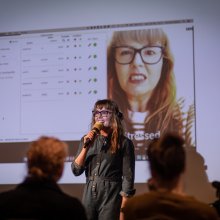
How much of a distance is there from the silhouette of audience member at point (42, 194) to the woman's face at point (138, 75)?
5.58 feet

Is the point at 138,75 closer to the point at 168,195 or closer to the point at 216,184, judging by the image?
the point at 216,184

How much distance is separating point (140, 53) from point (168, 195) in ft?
6.74

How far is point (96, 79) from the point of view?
3.70 meters

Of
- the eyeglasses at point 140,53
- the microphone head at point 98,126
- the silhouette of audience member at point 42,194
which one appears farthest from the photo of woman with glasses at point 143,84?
the silhouette of audience member at point 42,194

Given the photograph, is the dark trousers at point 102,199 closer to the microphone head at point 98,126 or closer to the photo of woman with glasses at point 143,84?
the microphone head at point 98,126

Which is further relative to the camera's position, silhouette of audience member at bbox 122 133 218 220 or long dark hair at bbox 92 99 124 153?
long dark hair at bbox 92 99 124 153

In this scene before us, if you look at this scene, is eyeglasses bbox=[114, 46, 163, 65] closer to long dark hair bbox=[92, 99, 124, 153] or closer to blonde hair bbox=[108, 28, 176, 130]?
blonde hair bbox=[108, 28, 176, 130]

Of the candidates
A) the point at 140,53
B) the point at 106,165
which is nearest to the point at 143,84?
the point at 140,53

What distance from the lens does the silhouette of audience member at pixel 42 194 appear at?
5.92ft

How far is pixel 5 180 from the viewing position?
385 cm

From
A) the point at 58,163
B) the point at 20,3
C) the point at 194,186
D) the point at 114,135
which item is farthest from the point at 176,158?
the point at 20,3

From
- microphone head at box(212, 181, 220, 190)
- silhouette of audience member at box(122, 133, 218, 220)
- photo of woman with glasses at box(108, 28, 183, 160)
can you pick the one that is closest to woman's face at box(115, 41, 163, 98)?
photo of woman with glasses at box(108, 28, 183, 160)

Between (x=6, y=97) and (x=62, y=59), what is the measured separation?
597 mm

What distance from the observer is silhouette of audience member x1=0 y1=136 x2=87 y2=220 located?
1.81m
